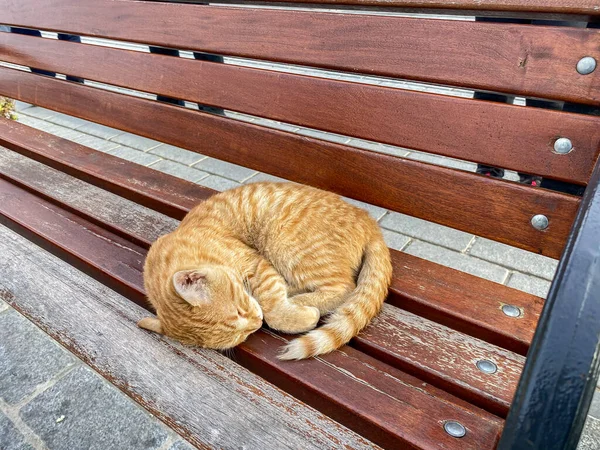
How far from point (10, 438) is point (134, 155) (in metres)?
2.85

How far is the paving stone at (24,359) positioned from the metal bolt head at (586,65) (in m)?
2.20

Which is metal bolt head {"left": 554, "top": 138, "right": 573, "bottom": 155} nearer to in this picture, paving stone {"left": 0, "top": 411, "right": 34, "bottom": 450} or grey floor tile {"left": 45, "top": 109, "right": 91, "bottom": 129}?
paving stone {"left": 0, "top": 411, "right": 34, "bottom": 450}

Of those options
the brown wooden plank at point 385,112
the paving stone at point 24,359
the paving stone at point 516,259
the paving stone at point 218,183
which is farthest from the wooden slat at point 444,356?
the paving stone at point 218,183

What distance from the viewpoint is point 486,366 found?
4.71ft

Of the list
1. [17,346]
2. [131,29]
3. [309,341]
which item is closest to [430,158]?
[131,29]

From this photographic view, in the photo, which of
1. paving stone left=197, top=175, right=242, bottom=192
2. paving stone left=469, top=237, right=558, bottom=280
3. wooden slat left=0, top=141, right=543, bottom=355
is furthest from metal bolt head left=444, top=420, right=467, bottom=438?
paving stone left=197, top=175, right=242, bottom=192

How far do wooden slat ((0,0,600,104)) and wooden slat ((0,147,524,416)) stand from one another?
0.74 m

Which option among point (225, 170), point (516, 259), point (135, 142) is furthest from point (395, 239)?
point (135, 142)

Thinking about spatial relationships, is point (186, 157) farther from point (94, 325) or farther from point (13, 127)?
point (94, 325)

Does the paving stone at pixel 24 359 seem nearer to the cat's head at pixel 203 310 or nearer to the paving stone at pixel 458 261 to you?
the cat's head at pixel 203 310

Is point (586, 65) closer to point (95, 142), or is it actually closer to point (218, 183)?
point (218, 183)

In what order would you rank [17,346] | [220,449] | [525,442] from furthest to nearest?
[17,346]
[220,449]
[525,442]

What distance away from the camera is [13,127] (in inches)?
125

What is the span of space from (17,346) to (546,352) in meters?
2.29
